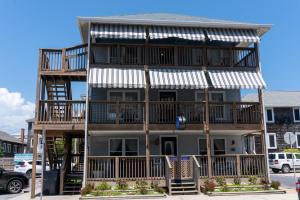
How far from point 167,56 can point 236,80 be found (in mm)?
4223

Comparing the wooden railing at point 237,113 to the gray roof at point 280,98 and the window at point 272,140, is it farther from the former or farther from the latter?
the gray roof at point 280,98

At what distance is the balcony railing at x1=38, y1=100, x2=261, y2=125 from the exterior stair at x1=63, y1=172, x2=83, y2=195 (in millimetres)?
3597

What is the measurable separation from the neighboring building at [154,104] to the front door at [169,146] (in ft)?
0.20

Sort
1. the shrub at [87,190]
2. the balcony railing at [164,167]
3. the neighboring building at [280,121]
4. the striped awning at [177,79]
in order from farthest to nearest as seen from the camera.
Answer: the neighboring building at [280,121], the striped awning at [177,79], the balcony railing at [164,167], the shrub at [87,190]

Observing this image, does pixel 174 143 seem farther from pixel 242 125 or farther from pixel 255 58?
pixel 255 58

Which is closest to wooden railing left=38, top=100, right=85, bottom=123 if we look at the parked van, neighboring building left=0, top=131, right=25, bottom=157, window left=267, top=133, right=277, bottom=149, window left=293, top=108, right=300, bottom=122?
the parked van

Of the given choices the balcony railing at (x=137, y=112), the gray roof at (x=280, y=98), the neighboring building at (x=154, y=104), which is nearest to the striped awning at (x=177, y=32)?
the neighboring building at (x=154, y=104)

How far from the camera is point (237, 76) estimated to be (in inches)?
803

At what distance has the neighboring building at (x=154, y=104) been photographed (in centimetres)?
1891

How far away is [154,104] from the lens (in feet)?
66.1

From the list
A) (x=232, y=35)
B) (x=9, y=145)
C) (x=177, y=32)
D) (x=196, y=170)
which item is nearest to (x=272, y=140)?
(x=232, y=35)

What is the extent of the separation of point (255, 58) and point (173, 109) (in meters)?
5.81

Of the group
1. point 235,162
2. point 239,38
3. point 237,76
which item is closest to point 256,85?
point 237,76

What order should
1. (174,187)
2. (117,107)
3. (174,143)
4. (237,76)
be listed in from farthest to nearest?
(174,143)
(237,76)
(117,107)
(174,187)
